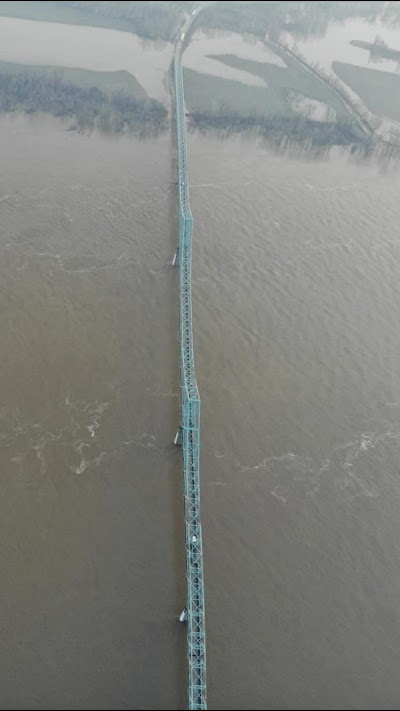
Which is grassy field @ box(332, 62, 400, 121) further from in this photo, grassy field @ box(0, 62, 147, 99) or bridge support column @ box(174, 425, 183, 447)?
bridge support column @ box(174, 425, 183, 447)

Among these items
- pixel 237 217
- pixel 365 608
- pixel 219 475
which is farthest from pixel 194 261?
pixel 365 608

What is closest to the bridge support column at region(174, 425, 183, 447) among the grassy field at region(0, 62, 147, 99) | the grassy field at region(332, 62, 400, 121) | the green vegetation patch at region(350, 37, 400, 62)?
the grassy field at region(0, 62, 147, 99)

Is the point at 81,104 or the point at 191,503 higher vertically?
the point at 81,104

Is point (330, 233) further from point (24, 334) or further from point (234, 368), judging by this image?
point (24, 334)

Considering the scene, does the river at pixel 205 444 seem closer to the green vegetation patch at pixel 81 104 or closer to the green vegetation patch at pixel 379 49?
the green vegetation patch at pixel 81 104

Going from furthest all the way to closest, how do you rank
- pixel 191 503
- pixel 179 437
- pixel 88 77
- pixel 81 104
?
pixel 88 77 < pixel 81 104 < pixel 179 437 < pixel 191 503

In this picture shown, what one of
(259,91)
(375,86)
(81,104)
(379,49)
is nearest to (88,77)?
(81,104)

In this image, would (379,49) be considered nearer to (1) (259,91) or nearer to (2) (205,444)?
(1) (259,91)
